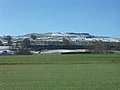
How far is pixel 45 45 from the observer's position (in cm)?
18750

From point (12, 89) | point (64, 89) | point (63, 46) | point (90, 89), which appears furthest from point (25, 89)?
point (63, 46)

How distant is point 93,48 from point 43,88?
5153 inches

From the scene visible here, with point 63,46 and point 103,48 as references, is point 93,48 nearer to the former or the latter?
point 103,48

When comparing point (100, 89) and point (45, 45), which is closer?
point (100, 89)

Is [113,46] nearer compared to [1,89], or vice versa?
[1,89]

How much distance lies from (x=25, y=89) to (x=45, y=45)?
167533mm

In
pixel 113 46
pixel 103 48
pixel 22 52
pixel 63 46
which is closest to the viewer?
pixel 22 52

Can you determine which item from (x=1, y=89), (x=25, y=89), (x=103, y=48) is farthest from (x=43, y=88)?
(x=103, y=48)

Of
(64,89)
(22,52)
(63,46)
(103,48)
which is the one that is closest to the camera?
(64,89)

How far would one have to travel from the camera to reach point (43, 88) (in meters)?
20.5

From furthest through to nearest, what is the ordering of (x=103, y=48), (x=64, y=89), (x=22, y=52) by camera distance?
(x=103, y=48) → (x=22, y=52) → (x=64, y=89)

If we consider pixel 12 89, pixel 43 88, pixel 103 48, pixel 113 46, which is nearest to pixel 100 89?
pixel 43 88

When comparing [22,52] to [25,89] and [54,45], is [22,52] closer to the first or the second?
[54,45]

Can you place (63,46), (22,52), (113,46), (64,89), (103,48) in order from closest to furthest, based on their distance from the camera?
(64,89) → (22,52) → (103,48) → (113,46) → (63,46)
